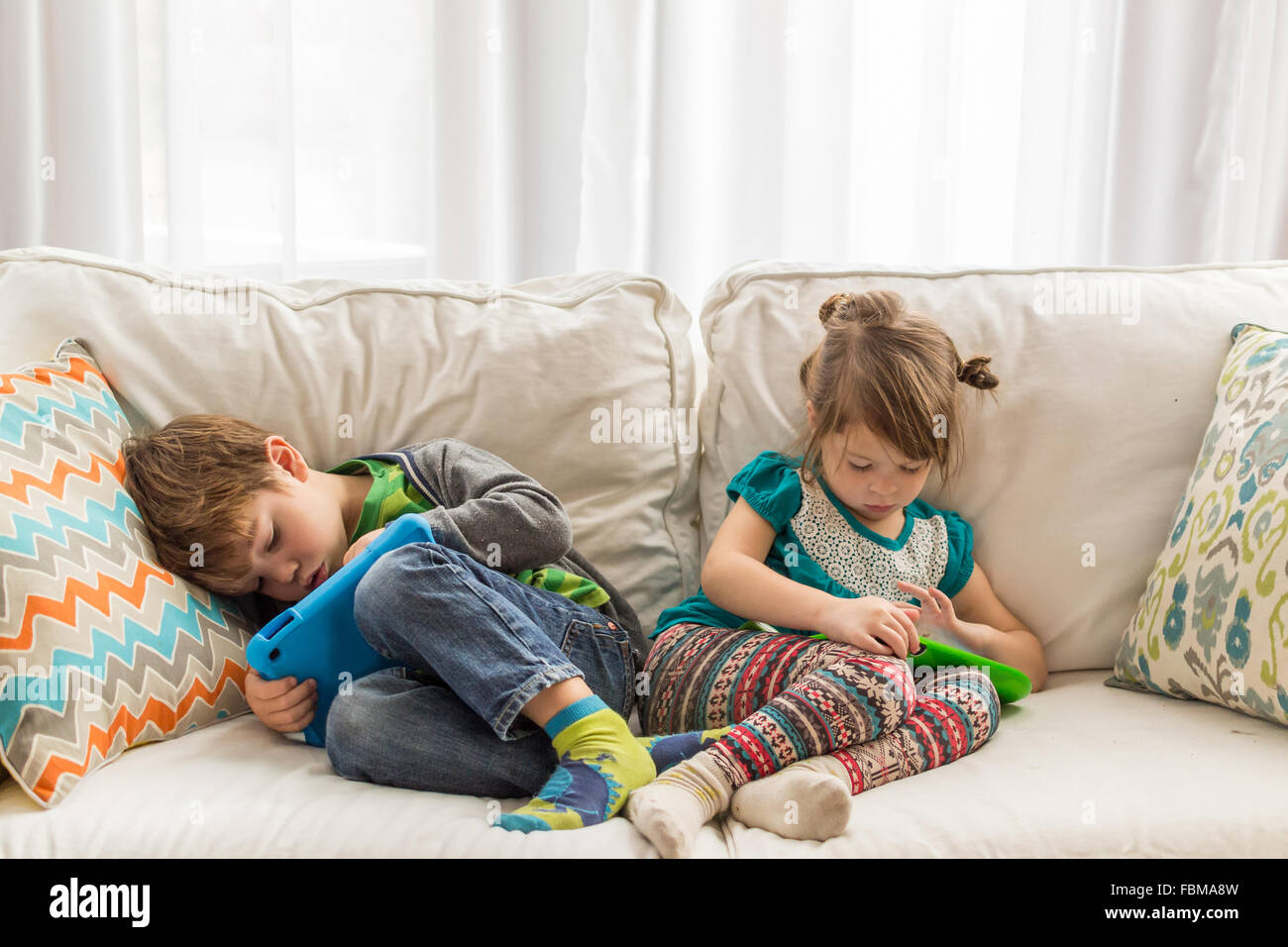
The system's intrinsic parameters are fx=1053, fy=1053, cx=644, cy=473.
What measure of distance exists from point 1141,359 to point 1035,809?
653 millimetres

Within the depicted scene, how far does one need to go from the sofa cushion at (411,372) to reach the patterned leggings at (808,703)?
7.3 inches

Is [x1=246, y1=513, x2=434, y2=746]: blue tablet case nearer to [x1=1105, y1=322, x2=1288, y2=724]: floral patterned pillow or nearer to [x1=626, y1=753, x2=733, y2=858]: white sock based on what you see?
[x1=626, y1=753, x2=733, y2=858]: white sock

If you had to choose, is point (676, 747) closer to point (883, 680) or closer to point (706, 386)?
point (883, 680)

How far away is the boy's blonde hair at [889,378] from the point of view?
3.95 feet

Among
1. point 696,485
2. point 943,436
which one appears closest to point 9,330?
point 696,485

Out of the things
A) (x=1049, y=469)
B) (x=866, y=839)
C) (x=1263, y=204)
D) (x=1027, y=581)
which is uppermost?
(x=1263, y=204)

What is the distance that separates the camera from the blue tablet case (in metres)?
1.08

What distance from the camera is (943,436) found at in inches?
49.1

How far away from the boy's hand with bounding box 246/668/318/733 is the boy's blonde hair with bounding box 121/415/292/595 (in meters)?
0.14

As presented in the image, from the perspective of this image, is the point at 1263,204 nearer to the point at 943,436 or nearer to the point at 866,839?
the point at 943,436

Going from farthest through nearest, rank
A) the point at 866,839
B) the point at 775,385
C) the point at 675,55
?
the point at 675,55 < the point at 775,385 < the point at 866,839

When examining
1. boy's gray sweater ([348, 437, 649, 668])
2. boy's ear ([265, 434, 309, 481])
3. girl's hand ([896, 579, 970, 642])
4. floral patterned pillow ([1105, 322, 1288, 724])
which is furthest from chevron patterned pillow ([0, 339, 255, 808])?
floral patterned pillow ([1105, 322, 1288, 724])

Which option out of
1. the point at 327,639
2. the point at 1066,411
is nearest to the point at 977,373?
the point at 1066,411

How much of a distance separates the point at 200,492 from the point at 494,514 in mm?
320
